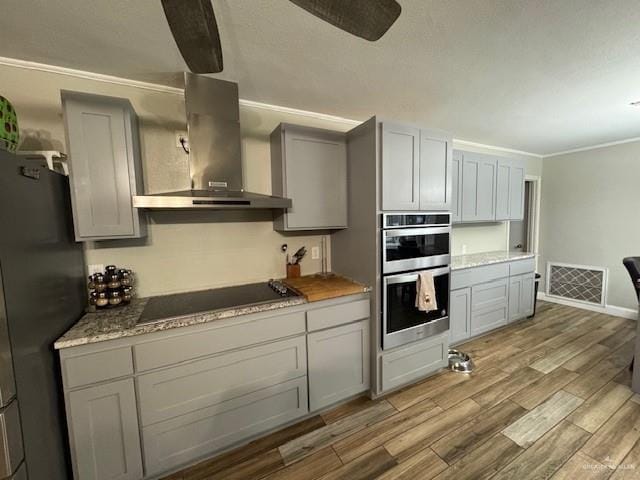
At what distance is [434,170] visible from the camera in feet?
7.10

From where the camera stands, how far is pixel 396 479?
4.80ft

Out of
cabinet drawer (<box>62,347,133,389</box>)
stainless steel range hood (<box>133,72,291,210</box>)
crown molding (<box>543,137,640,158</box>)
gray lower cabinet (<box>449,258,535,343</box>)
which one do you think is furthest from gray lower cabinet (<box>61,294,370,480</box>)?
crown molding (<box>543,137,640,158</box>)

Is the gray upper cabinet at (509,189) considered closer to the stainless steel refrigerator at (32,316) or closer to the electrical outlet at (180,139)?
the electrical outlet at (180,139)

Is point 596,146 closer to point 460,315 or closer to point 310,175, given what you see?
point 460,315

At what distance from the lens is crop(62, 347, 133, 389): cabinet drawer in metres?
1.24

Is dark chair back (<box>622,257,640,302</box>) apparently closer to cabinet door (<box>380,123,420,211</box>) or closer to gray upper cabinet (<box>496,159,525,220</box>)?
gray upper cabinet (<box>496,159,525,220</box>)

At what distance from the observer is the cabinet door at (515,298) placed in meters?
3.29

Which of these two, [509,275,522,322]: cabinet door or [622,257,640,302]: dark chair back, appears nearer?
[622,257,640,302]: dark chair back

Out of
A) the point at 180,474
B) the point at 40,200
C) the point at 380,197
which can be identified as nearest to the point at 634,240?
the point at 380,197

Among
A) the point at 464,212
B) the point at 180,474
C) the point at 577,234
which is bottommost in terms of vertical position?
the point at 180,474

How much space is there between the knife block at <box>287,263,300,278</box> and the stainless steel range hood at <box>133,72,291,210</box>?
2.39 feet

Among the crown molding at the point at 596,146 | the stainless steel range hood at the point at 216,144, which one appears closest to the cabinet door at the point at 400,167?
the stainless steel range hood at the point at 216,144

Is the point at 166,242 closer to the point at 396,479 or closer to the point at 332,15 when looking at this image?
the point at 332,15

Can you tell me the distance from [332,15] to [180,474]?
2.48 metres
